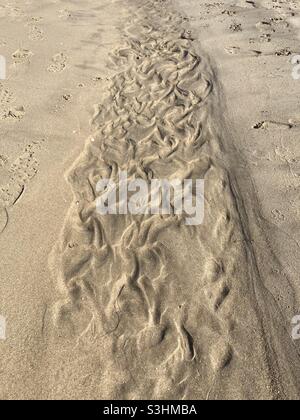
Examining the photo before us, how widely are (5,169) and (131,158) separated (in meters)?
1.44

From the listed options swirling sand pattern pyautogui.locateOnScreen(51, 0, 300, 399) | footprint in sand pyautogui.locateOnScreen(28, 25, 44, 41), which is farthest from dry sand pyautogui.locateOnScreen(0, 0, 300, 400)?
footprint in sand pyautogui.locateOnScreen(28, 25, 44, 41)

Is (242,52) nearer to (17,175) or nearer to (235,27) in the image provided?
(235,27)

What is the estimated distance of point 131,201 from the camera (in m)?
4.04

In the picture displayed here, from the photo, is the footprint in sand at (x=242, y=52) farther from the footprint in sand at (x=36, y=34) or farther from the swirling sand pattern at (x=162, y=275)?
the footprint in sand at (x=36, y=34)

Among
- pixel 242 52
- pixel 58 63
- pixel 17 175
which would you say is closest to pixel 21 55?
pixel 58 63

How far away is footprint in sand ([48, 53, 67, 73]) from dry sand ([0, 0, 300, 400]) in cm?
3

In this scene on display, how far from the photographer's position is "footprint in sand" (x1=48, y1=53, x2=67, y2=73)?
6052mm

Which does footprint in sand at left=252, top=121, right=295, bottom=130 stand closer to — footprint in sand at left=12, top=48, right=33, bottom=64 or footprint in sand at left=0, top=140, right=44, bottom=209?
footprint in sand at left=0, top=140, right=44, bottom=209

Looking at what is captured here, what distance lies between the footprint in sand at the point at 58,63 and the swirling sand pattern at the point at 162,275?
1.36m

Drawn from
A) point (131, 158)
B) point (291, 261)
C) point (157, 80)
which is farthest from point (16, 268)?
point (157, 80)

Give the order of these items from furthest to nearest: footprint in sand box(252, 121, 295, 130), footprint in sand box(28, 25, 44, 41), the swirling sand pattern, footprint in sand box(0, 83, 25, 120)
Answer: footprint in sand box(28, 25, 44, 41), footprint in sand box(0, 83, 25, 120), footprint in sand box(252, 121, 295, 130), the swirling sand pattern
